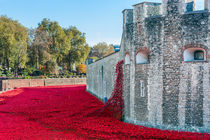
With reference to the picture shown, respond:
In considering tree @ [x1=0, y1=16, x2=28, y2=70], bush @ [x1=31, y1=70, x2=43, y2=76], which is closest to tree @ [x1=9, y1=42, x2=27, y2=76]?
tree @ [x1=0, y1=16, x2=28, y2=70]

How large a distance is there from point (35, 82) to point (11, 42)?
26.1ft

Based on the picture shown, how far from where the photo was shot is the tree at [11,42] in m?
30.5

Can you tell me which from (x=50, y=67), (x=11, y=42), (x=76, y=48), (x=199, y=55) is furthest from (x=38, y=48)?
(x=199, y=55)

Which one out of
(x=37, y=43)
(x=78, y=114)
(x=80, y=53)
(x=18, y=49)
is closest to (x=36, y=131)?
(x=78, y=114)

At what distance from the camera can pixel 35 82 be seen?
32.3 metres

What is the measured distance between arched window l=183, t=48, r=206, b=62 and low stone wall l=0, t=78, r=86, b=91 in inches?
1079

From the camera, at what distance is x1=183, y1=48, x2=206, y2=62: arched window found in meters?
7.33

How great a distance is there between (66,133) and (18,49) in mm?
27920

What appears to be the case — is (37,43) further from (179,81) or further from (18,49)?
(179,81)

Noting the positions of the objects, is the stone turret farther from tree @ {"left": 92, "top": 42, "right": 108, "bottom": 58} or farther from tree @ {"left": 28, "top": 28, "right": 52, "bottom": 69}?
tree @ {"left": 92, "top": 42, "right": 108, "bottom": 58}

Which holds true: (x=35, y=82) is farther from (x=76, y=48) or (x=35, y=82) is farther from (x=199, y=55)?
(x=199, y=55)

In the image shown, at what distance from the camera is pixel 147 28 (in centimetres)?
799

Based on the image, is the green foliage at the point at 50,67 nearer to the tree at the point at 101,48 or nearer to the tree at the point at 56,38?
the tree at the point at 56,38

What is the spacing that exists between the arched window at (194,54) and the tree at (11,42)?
30.0m
